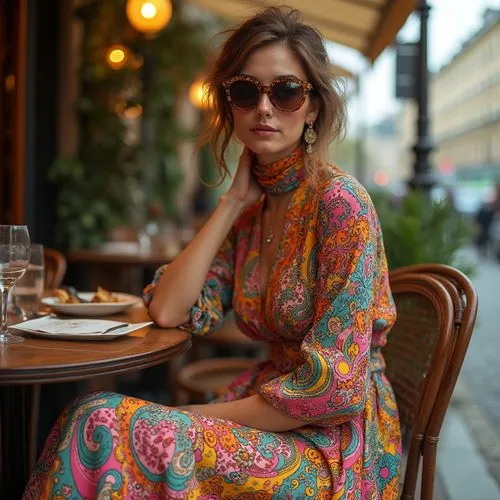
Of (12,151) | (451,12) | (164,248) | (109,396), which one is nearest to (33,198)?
(12,151)

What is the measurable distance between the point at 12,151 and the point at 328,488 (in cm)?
342

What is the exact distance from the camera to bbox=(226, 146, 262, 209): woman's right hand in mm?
2209

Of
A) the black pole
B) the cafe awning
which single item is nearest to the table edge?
the cafe awning

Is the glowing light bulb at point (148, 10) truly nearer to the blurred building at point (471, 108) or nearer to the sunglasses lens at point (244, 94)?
the blurred building at point (471, 108)

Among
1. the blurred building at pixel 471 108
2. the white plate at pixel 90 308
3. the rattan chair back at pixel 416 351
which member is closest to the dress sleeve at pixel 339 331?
the rattan chair back at pixel 416 351

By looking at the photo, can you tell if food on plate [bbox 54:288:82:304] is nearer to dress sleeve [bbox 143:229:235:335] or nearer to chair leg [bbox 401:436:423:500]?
dress sleeve [bbox 143:229:235:335]

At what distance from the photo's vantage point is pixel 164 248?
17.5 feet

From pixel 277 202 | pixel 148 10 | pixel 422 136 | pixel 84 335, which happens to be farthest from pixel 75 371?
pixel 148 10

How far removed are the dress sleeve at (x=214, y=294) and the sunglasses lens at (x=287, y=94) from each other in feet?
1.67

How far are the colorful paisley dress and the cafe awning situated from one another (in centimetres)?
238

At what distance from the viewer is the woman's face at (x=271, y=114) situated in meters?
2.00

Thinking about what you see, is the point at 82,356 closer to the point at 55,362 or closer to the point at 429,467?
the point at 55,362

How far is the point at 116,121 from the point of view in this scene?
5.74 m

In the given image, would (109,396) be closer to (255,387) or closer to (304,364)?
(304,364)
